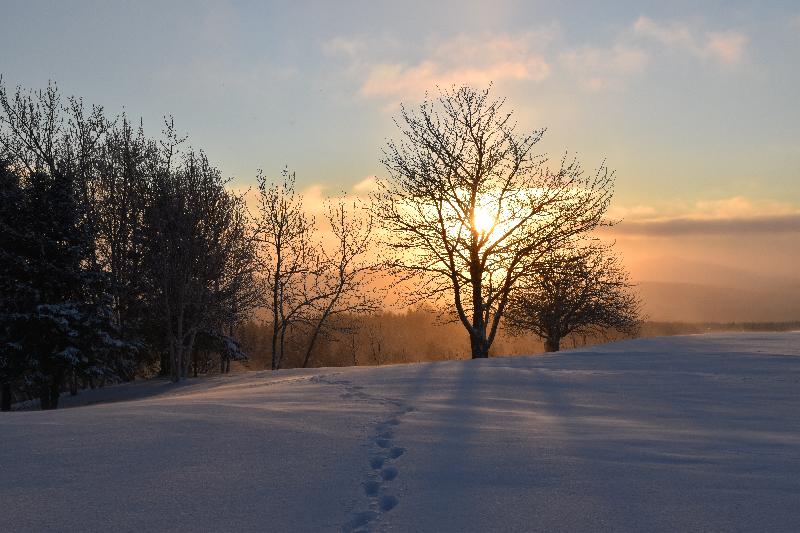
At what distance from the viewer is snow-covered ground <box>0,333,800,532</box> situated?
3.86 m

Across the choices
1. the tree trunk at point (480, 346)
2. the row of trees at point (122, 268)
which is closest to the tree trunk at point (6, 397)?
the row of trees at point (122, 268)

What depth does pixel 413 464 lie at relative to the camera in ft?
16.3

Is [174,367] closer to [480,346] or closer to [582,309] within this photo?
[480,346]

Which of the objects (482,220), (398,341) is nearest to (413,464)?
(482,220)

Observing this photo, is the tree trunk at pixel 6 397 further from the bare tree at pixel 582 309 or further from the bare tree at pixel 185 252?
the bare tree at pixel 582 309

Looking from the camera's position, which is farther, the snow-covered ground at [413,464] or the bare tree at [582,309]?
the bare tree at [582,309]

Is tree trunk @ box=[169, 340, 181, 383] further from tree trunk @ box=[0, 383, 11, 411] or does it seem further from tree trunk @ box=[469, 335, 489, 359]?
tree trunk @ box=[469, 335, 489, 359]

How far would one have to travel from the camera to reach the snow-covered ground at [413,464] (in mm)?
3857

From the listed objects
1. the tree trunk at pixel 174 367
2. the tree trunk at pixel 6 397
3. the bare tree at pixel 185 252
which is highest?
the bare tree at pixel 185 252

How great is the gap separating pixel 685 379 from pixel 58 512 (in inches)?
363

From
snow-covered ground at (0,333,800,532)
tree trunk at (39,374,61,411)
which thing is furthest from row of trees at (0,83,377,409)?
snow-covered ground at (0,333,800,532)

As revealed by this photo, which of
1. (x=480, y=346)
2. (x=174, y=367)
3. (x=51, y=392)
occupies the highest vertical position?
(x=480, y=346)

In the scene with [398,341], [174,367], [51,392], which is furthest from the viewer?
[398,341]

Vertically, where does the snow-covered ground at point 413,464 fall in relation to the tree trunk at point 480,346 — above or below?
below
